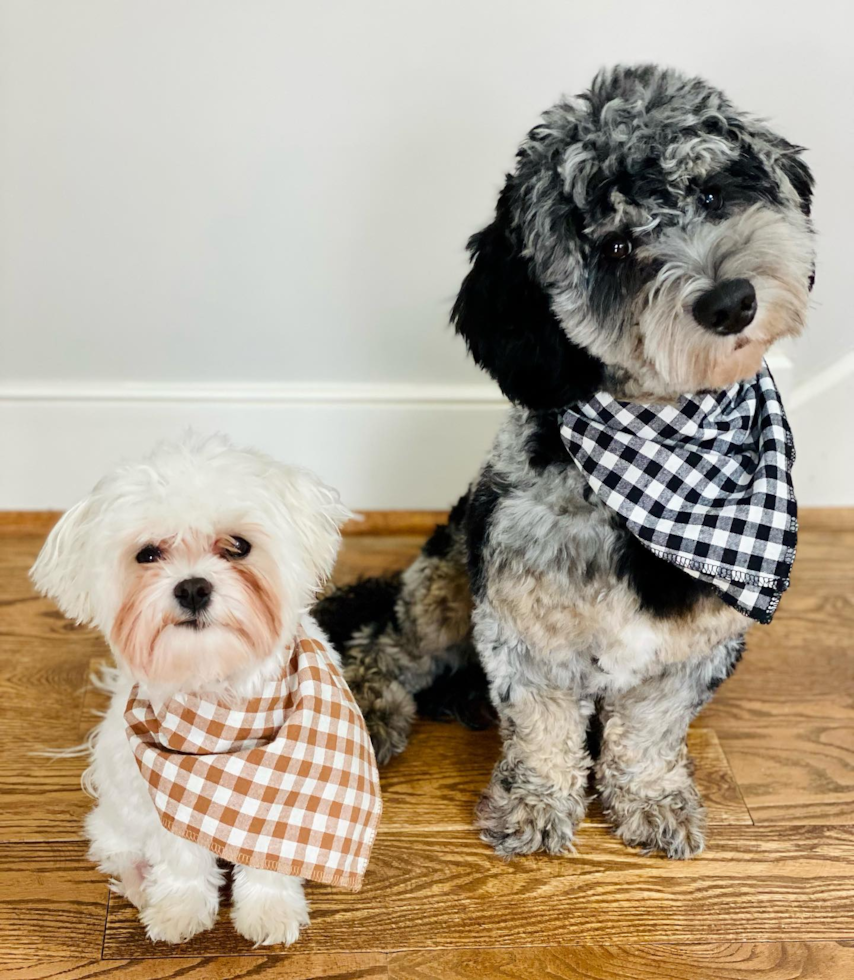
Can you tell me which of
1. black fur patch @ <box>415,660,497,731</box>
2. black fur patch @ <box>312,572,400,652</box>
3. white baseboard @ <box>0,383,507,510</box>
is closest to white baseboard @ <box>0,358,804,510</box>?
white baseboard @ <box>0,383,507,510</box>

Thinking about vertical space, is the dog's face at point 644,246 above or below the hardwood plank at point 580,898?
above

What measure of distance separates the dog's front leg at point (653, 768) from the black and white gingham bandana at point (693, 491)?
0.21 m

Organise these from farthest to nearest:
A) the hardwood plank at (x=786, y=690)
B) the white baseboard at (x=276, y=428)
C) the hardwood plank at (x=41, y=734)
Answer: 1. the white baseboard at (x=276, y=428)
2. the hardwood plank at (x=786, y=690)
3. the hardwood plank at (x=41, y=734)

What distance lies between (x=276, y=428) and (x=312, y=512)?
91 centimetres

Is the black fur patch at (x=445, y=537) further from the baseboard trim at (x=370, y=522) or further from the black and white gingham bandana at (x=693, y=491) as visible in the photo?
the baseboard trim at (x=370, y=522)

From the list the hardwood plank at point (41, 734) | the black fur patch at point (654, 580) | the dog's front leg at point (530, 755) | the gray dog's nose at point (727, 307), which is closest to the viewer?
the gray dog's nose at point (727, 307)

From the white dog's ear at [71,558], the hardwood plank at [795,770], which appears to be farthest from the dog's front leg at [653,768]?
the white dog's ear at [71,558]

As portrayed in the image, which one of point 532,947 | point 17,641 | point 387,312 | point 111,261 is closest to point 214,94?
point 111,261

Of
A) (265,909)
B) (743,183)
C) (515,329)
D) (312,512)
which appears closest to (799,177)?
(743,183)

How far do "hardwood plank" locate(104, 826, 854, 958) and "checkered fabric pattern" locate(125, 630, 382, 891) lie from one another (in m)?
0.12

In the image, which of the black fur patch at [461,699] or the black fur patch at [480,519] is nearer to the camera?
the black fur patch at [480,519]

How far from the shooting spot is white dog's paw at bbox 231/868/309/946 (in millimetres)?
1316

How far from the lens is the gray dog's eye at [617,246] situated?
1117mm

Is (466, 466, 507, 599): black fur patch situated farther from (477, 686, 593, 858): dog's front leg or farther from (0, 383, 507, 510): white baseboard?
(0, 383, 507, 510): white baseboard
